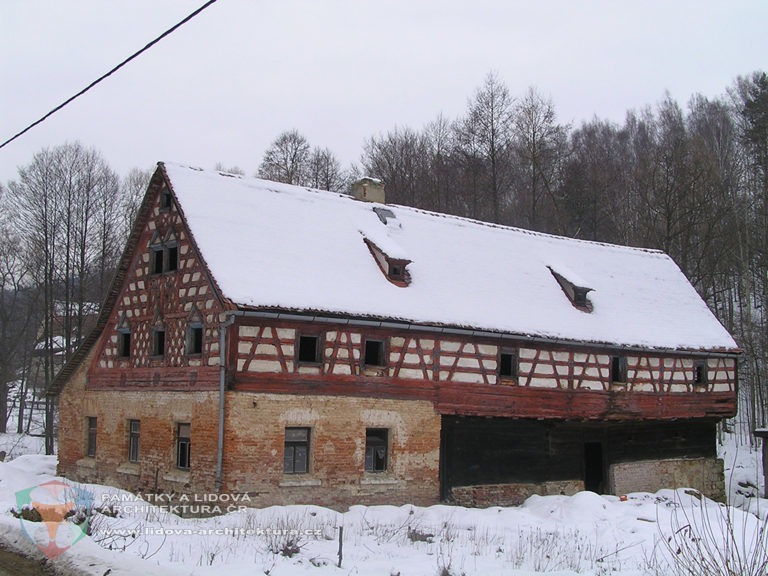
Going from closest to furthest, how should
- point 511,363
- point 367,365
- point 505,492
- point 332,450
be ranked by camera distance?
point 332,450 → point 367,365 → point 505,492 → point 511,363

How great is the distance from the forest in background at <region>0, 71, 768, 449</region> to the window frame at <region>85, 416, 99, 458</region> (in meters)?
13.6

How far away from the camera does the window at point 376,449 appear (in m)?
19.3

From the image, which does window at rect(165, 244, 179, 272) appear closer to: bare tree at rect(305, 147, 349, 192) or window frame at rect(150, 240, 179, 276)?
window frame at rect(150, 240, 179, 276)

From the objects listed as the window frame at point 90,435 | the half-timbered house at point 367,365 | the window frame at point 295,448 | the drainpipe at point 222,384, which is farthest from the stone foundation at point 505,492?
the window frame at point 90,435

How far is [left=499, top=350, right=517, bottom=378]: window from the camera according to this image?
2184 centimetres

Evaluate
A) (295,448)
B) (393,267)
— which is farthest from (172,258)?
(295,448)

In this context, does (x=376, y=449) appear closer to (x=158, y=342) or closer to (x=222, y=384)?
(x=222, y=384)

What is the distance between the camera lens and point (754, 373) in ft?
108

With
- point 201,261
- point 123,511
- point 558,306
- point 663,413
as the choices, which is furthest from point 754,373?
point 123,511

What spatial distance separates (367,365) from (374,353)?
49 centimetres

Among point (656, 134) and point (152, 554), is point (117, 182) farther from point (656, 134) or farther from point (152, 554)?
point (656, 134)

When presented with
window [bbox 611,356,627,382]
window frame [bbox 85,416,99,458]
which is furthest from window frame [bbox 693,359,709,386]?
window frame [bbox 85,416,99,458]

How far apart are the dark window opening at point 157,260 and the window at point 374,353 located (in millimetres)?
6059

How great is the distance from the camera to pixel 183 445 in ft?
62.1
